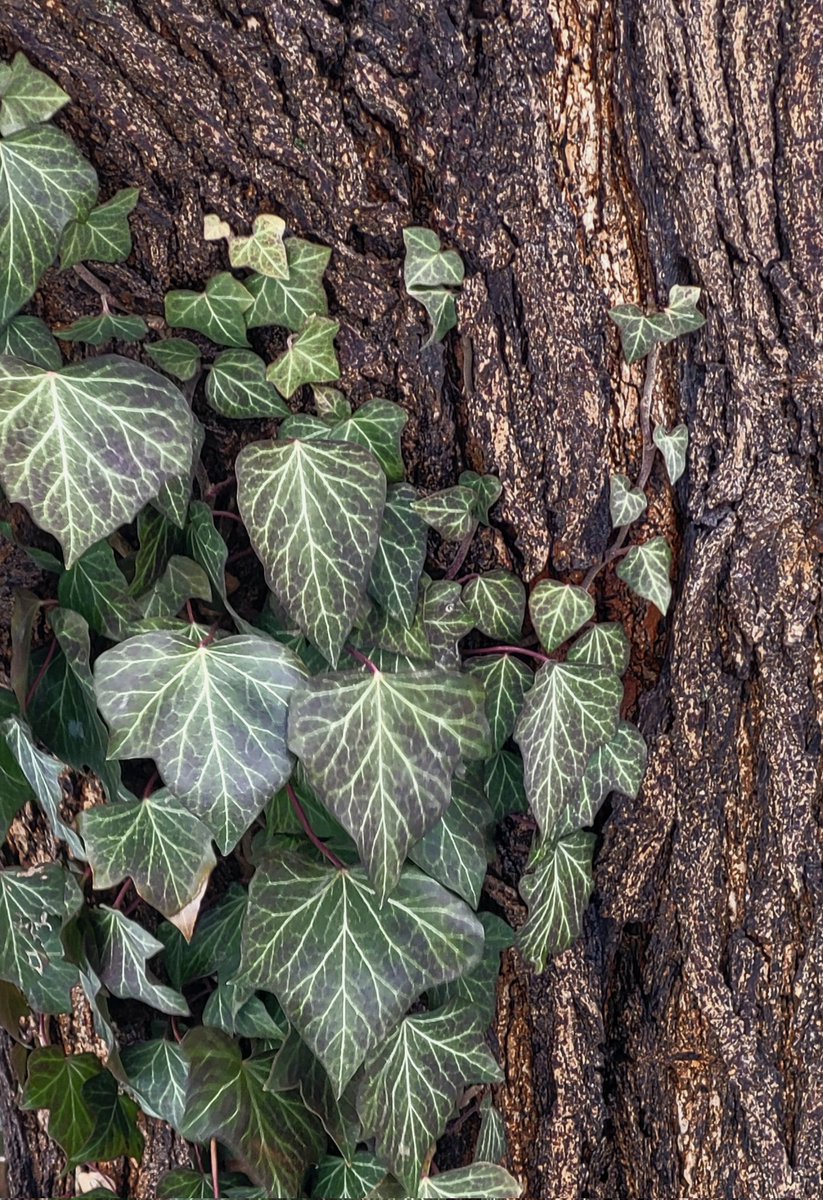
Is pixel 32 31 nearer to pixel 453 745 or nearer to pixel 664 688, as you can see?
pixel 453 745

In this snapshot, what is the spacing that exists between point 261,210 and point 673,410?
0.38 m

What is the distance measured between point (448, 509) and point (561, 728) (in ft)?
0.64

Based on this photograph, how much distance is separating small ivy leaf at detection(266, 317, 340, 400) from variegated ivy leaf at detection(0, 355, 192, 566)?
12 centimetres

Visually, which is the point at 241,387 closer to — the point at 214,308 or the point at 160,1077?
the point at 214,308

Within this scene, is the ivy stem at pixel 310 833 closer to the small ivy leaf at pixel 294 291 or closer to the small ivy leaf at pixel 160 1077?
the small ivy leaf at pixel 160 1077

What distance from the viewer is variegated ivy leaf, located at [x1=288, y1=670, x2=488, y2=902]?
0.71 m

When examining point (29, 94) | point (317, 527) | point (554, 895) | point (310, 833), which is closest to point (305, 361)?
point (317, 527)

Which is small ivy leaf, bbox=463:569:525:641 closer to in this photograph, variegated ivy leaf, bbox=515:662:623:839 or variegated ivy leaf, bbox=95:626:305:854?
variegated ivy leaf, bbox=515:662:623:839

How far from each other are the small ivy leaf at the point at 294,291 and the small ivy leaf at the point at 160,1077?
0.62m

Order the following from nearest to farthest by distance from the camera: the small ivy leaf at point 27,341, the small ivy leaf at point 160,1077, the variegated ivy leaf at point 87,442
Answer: the variegated ivy leaf at point 87,442
the small ivy leaf at point 27,341
the small ivy leaf at point 160,1077

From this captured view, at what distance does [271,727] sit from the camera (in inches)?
28.3

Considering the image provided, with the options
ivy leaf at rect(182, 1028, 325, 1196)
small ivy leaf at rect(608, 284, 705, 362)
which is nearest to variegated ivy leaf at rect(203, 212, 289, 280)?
small ivy leaf at rect(608, 284, 705, 362)

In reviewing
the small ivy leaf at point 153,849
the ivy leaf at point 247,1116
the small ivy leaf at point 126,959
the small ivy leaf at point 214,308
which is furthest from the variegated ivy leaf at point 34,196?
the ivy leaf at point 247,1116

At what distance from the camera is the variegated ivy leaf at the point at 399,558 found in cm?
81
